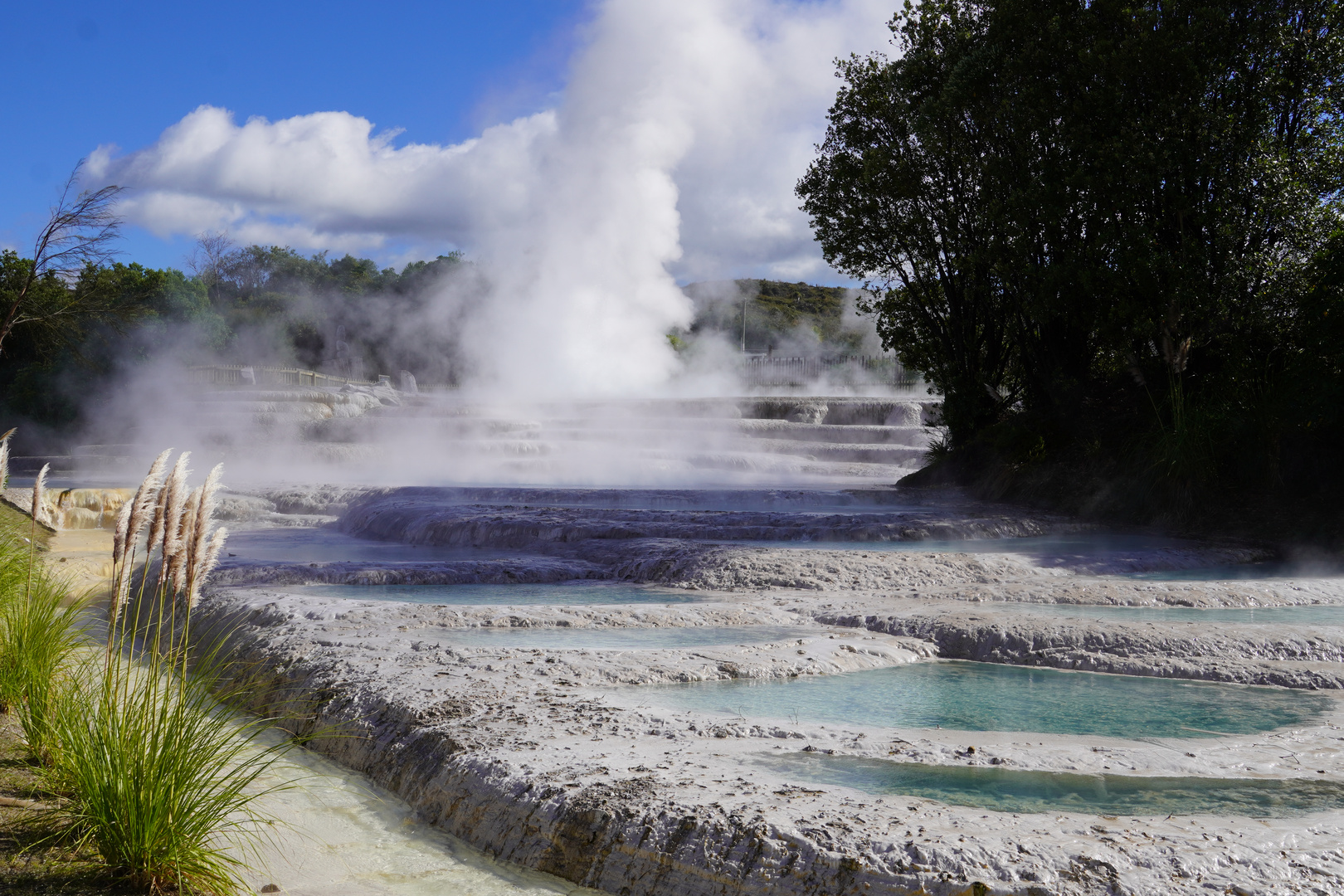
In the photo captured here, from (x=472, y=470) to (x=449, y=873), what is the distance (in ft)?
53.9

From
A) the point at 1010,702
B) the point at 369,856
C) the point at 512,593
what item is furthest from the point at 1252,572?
the point at 369,856

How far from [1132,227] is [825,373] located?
32.8 m

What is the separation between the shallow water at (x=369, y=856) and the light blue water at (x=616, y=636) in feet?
5.45

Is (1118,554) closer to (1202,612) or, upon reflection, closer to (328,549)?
(1202,612)

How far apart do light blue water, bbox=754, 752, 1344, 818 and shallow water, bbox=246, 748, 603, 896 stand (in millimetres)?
950

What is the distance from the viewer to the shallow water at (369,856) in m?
2.74

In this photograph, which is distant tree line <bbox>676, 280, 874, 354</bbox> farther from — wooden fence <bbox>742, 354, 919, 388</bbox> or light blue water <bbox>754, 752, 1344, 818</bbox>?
light blue water <bbox>754, 752, 1344, 818</bbox>

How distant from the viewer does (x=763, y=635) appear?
18.4ft

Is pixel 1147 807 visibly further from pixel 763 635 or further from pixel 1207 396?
pixel 1207 396

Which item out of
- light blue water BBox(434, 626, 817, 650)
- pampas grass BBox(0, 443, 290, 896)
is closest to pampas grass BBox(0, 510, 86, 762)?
pampas grass BBox(0, 443, 290, 896)

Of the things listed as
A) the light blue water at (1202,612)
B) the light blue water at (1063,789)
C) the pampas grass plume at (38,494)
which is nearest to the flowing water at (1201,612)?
the light blue water at (1202,612)

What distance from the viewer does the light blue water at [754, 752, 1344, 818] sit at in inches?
118

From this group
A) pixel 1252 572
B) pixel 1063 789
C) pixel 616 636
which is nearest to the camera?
pixel 1063 789

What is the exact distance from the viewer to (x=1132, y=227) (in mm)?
10852
